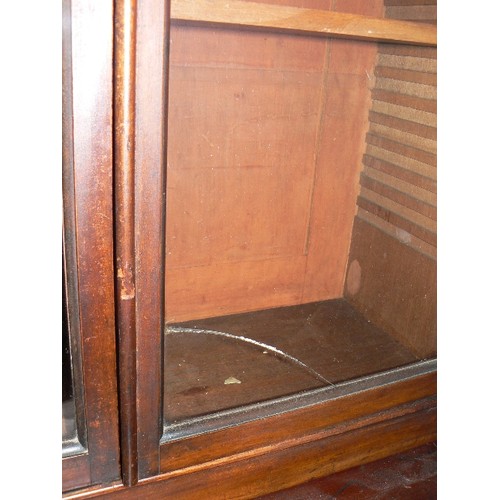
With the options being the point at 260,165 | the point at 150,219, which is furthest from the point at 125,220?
the point at 260,165

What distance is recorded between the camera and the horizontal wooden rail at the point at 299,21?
0.74m

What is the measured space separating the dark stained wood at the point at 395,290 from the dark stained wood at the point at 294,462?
0.46 ft

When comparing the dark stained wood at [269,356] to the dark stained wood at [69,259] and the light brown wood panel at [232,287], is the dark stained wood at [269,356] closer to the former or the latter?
the light brown wood panel at [232,287]

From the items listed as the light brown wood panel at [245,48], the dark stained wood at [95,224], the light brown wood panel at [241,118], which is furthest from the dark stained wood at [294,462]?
the light brown wood panel at [245,48]

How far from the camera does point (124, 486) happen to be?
835 millimetres

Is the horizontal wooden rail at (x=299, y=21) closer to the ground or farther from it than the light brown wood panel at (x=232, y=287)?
farther from it

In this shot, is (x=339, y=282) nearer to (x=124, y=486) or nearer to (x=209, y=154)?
(x=209, y=154)

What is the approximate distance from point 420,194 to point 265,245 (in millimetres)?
277

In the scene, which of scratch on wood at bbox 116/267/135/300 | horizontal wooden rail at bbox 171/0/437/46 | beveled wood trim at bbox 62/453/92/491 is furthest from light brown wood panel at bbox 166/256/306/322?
horizontal wooden rail at bbox 171/0/437/46

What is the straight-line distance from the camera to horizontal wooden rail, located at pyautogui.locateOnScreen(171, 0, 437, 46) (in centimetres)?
74

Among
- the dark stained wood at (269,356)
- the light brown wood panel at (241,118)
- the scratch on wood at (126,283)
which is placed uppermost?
the light brown wood panel at (241,118)
